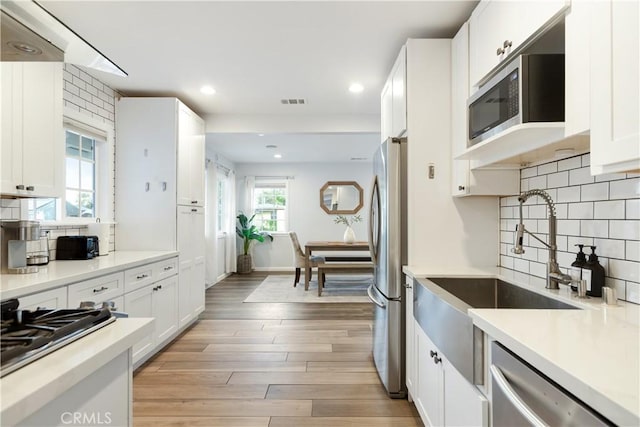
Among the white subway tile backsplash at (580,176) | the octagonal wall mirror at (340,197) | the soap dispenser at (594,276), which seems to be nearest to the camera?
the soap dispenser at (594,276)

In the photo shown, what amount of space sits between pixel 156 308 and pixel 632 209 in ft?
10.4

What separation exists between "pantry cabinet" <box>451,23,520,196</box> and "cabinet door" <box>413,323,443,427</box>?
898 mm

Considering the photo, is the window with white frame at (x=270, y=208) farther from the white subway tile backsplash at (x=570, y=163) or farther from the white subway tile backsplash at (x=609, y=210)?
the white subway tile backsplash at (x=609, y=210)

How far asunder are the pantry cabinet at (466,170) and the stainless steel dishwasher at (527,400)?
4.07 feet

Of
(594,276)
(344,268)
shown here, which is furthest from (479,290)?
(344,268)

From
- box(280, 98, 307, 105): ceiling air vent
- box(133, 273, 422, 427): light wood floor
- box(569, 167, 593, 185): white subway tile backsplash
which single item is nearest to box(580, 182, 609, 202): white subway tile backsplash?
box(569, 167, 593, 185): white subway tile backsplash

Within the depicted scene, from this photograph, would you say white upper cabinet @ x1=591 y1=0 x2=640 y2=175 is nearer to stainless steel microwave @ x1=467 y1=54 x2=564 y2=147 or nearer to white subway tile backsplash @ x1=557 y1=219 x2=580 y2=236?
stainless steel microwave @ x1=467 y1=54 x2=564 y2=147

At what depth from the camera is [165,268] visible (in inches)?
123

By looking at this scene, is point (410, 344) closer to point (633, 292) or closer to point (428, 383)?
point (428, 383)

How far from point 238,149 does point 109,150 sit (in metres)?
2.90

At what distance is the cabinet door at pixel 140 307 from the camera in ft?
8.42

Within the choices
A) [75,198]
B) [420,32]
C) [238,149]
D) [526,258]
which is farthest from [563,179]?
[238,149]

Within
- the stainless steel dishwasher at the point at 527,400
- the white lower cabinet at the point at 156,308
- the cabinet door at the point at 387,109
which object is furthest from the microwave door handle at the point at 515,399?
the white lower cabinet at the point at 156,308

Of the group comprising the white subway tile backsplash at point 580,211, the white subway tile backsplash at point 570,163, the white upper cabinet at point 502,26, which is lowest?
the white subway tile backsplash at point 580,211
